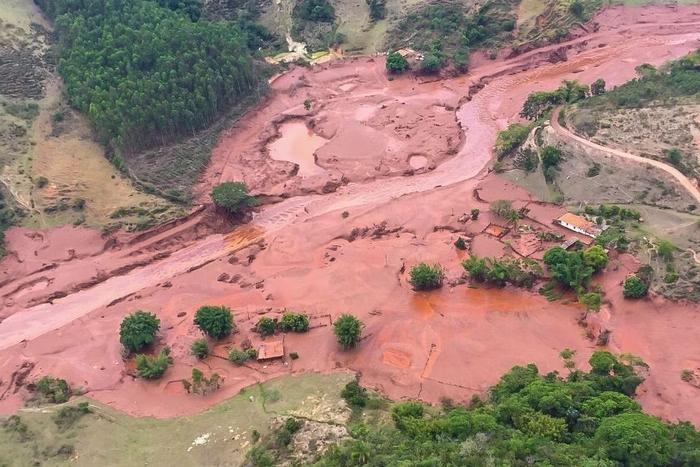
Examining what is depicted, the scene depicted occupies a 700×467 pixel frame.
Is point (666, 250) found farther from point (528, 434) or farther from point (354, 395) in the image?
point (354, 395)

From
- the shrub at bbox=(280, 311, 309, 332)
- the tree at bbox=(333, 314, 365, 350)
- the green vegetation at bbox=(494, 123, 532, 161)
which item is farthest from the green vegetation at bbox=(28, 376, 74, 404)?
the green vegetation at bbox=(494, 123, 532, 161)

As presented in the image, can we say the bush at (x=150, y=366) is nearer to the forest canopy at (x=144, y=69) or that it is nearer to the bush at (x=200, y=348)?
the bush at (x=200, y=348)

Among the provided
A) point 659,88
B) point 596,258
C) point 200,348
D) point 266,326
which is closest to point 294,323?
point 266,326

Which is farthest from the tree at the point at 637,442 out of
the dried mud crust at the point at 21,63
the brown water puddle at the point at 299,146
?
the dried mud crust at the point at 21,63

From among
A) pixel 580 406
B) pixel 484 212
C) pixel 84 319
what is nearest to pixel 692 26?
pixel 484 212

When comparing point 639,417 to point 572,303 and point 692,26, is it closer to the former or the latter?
point 572,303
